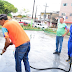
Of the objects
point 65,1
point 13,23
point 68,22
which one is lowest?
point 68,22

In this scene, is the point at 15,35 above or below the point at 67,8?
below

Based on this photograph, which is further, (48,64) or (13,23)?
(48,64)

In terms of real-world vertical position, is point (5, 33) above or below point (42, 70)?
above

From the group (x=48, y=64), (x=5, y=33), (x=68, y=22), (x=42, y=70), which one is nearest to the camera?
(x=5, y=33)

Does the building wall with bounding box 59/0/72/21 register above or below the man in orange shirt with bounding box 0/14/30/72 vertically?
above

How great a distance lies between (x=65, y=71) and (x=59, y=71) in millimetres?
184

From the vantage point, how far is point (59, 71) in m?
3.43

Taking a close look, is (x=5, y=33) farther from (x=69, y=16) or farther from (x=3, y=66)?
(x=69, y=16)

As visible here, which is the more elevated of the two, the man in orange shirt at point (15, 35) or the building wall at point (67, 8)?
the building wall at point (67, 8)

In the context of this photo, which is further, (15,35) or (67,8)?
(67,8)

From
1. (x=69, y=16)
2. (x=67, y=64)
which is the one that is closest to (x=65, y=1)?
(x=69, y=16)

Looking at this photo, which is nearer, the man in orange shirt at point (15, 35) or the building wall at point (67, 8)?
the man in orange shirt at point (15, 35)

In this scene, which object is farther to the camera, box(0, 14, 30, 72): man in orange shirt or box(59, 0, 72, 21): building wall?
box(59, 0, 72, 21): building wall

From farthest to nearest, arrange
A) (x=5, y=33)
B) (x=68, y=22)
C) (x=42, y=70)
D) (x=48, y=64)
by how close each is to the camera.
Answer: (x=68, y=22), (x=48, y=64), (x=42, y=70), (x=5, y=33)
